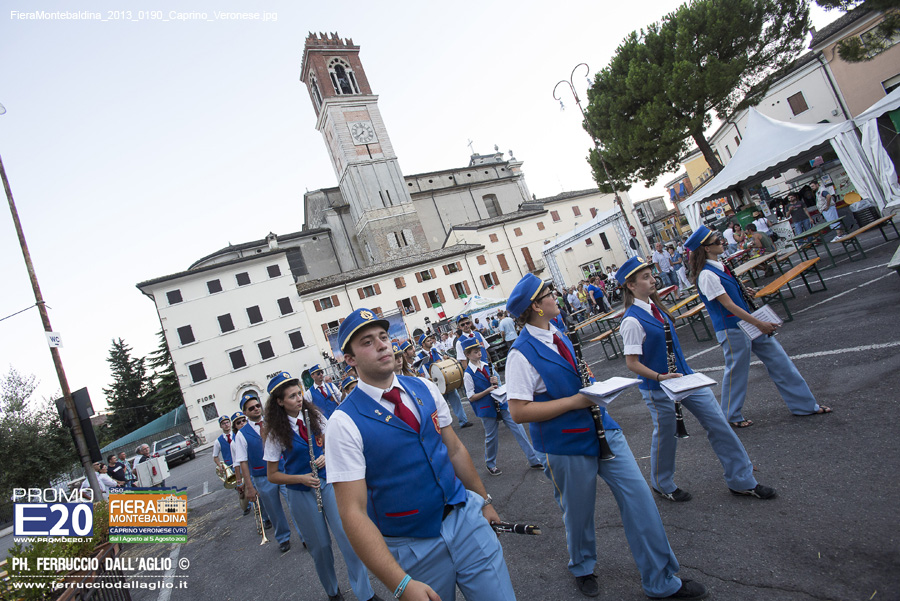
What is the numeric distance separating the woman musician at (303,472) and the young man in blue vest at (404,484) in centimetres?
211

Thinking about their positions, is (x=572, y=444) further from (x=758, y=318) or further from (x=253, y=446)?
(x=253, y=446)

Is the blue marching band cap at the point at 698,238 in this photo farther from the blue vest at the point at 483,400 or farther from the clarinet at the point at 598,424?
the blue vest at the point at 483,400

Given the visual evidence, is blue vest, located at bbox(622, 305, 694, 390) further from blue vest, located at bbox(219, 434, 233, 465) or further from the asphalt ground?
blue vest, located at bbox(219, 434, 233, 465)

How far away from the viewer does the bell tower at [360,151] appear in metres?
49.3

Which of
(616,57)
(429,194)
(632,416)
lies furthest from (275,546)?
(429,194)

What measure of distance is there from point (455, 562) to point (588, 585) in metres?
1.46

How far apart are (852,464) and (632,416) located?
3.36 m

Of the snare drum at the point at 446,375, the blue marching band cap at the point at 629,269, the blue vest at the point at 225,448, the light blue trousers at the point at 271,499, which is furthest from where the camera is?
the blue vest at the point at 225,448

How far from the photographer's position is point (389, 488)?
2098 millimetres

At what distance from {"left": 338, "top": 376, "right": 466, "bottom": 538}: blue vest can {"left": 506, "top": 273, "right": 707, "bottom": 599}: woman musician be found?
820 mm

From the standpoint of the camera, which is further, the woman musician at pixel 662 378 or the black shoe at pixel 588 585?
the woman musician at pixel 662 378

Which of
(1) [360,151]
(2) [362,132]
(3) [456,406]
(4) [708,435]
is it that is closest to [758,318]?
(4) [708,435]

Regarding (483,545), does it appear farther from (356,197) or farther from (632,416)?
(356,197)

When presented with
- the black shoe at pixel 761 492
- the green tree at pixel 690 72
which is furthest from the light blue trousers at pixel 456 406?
the green tree at pixel 690 72
